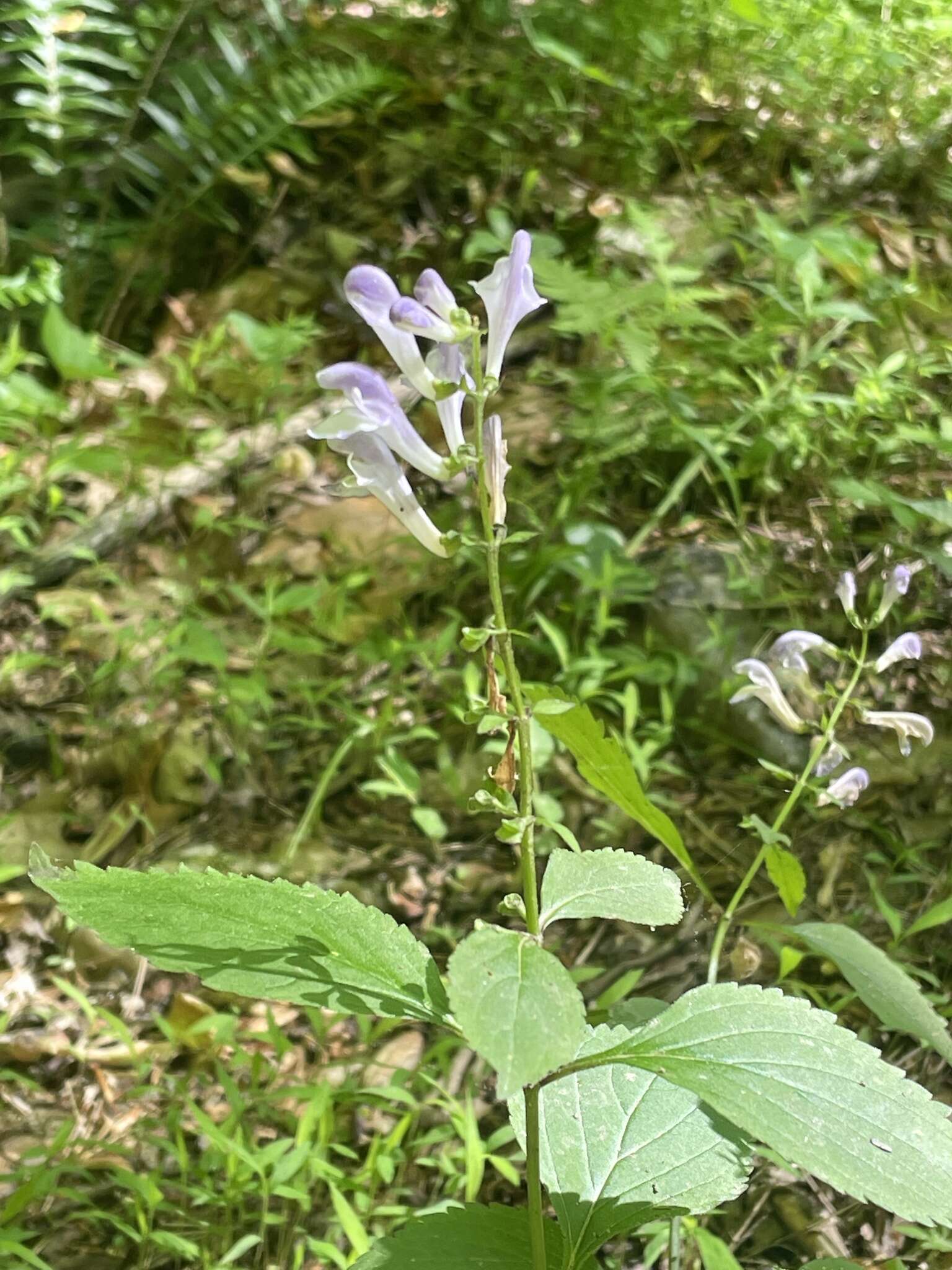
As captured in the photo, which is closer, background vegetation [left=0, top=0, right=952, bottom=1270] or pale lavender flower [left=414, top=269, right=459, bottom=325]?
pale lavender flower [left=414, top=269, right=459, bottom=325]

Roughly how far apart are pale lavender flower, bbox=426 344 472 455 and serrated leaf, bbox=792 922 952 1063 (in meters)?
0.80


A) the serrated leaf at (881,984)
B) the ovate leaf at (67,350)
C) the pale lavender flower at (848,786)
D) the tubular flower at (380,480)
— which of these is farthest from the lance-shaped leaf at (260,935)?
the ovate leaf at (67,350)

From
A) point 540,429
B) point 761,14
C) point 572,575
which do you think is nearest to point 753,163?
point 761,14

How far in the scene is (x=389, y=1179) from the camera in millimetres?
1315

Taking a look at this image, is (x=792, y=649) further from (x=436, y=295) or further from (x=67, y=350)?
(x=67, y=350)

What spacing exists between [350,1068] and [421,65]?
3510mm

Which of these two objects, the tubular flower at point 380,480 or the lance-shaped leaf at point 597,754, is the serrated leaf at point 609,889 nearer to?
the lance-shaped leaf at point 597,754

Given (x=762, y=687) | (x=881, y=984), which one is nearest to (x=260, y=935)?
(x=881, y=984)

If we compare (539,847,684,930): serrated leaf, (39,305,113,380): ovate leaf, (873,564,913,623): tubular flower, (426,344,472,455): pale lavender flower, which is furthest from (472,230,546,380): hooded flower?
(39,305,113,380): ovate leaf

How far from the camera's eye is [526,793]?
74 centimetres

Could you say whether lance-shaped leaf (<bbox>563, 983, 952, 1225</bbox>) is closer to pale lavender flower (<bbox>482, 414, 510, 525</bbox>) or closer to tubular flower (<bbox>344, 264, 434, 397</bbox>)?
pale lavender flower (<bbox>482, 414, 510, 525</bbox>)

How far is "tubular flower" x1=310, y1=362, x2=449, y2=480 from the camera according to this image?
0.88m

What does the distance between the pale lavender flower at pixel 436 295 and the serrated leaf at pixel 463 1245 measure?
2.69 feet

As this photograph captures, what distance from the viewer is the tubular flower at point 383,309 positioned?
868mm
